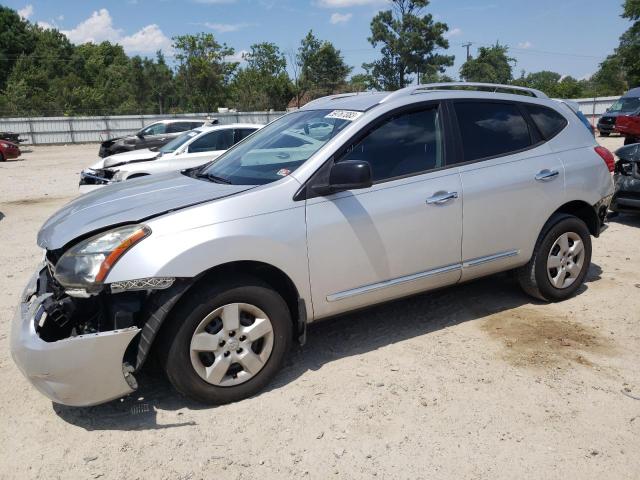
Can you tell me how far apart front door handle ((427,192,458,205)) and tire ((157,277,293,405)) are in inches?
51.6

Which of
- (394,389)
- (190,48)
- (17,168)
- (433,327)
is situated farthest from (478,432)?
(190,48)

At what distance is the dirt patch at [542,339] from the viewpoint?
381 centimetres

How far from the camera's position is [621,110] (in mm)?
23562

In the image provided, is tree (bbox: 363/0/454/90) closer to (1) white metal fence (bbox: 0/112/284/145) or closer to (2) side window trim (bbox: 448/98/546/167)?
(1) white metal fence (bbox: 0/112/284/145)

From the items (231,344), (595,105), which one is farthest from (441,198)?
(595,105)

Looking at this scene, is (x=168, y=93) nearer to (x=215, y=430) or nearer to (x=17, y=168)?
(x=17, y=168)

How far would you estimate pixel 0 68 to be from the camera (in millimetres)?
58406

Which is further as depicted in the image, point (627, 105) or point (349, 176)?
point (627, 105)

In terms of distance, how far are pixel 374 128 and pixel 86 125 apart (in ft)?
125

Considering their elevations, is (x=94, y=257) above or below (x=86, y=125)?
below

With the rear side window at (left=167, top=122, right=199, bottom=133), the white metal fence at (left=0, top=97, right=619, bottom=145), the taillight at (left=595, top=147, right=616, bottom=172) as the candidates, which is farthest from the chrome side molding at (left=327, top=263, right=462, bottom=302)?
the white metal fence at (left=0, top=97, right=619, bottom=145)

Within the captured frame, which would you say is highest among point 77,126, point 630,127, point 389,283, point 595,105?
point 77,126

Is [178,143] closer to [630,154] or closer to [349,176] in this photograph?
[630,154]

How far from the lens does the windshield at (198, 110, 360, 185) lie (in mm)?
3680
